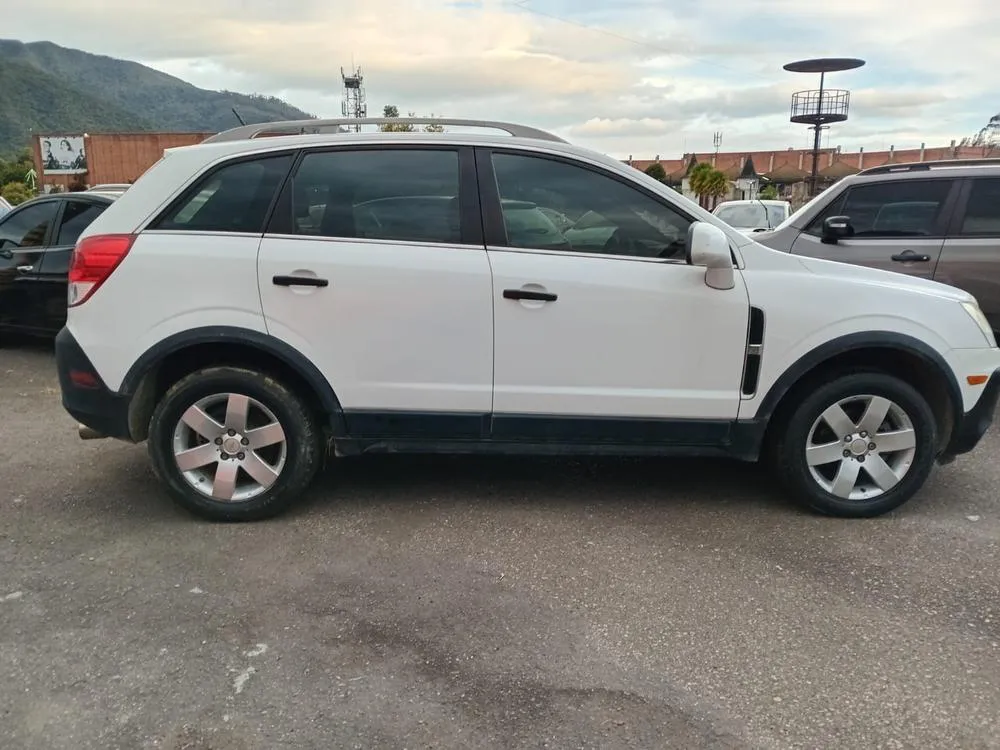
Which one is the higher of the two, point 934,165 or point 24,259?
point 934,165

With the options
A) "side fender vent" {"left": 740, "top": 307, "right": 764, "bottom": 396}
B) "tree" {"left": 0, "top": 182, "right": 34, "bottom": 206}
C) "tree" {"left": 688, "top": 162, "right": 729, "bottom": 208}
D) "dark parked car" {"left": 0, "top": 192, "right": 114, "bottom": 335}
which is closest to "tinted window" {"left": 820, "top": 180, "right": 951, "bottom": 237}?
"side fender vent" {"left": 740, "top": 307, "right": 764, "bottom": 396}

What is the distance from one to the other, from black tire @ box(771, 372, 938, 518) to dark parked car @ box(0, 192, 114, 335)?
20.6ft

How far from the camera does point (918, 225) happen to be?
6.25 metres

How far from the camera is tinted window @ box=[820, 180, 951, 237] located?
6.23m

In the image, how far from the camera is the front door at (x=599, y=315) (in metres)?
3.77

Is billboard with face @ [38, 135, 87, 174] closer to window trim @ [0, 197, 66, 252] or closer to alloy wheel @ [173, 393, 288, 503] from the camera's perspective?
window trim @ [0, 197, 66, 252]

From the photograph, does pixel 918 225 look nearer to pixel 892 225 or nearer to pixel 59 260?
pixel 892 225

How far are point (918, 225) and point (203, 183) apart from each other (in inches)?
208

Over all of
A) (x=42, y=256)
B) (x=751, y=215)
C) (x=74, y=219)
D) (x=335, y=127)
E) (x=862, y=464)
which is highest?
(x=335, y=127)

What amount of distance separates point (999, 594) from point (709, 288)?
5.80 feet

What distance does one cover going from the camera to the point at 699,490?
4.45 metres

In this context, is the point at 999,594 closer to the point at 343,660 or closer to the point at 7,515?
the point at 343,660

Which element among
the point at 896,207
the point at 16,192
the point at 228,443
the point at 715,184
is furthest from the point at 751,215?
the point at 16,192

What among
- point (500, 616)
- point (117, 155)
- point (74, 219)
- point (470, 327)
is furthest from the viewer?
point (117, 155)
